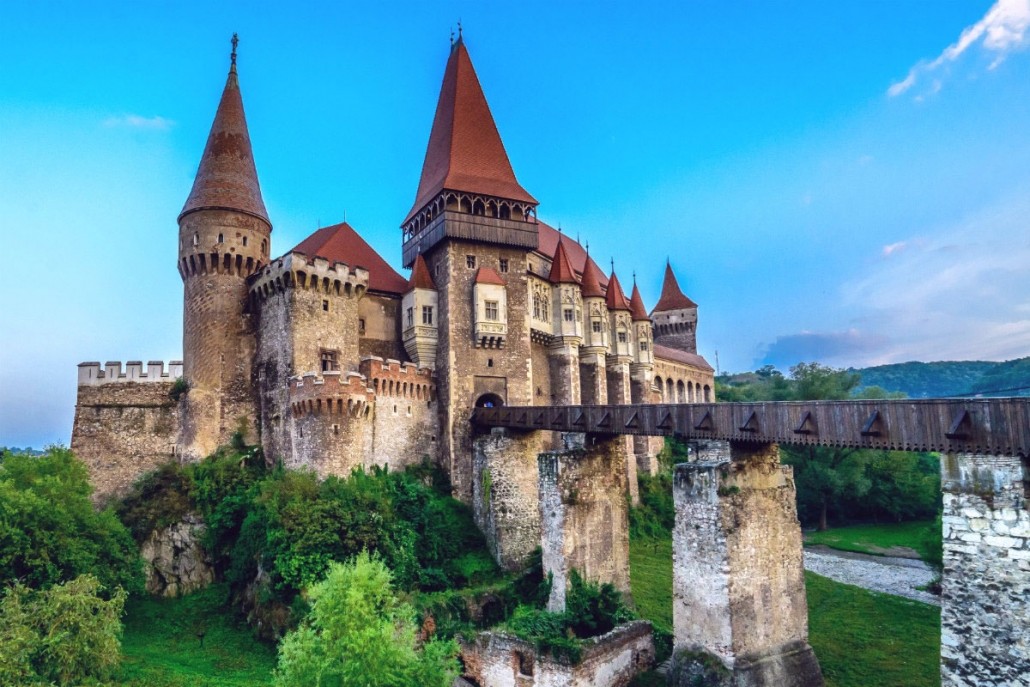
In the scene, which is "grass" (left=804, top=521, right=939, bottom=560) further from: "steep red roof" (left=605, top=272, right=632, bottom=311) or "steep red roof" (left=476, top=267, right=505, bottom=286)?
"steep red roof" (left=476, top=267, right=505, bottom=286)

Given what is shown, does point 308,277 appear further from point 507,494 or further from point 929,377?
point 929,377

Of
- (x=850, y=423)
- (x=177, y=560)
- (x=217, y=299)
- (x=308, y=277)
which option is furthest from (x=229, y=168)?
(x=850, y=423)

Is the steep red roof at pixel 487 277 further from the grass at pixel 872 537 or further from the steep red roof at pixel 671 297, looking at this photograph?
the steep red roof at pixel 671 297

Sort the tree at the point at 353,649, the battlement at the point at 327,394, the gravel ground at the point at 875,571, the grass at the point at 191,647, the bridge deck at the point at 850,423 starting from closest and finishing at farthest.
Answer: the bridge deck at the point at 850,423 < the tree at the point at 353,649 < the grass at the point at 191,647 < the battlement at the point at 327,394 < the gravel ground at the point at 875,571

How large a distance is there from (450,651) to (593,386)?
72.9 ft

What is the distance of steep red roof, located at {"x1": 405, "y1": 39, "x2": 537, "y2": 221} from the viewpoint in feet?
112

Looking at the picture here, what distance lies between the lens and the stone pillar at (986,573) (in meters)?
10.9

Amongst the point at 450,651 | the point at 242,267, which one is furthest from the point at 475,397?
the point at 450,651

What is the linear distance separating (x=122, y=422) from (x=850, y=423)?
29.0 metres

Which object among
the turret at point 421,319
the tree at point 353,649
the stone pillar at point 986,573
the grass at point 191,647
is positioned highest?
the turret at point 421,319

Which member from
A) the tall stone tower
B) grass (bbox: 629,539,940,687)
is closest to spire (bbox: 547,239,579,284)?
Answer: the tall stone tower

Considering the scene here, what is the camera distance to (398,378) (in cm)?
3053

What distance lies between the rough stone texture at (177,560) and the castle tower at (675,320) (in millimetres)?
44963

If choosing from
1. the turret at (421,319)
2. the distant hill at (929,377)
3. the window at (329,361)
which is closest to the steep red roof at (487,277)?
the turret at (421,319)
